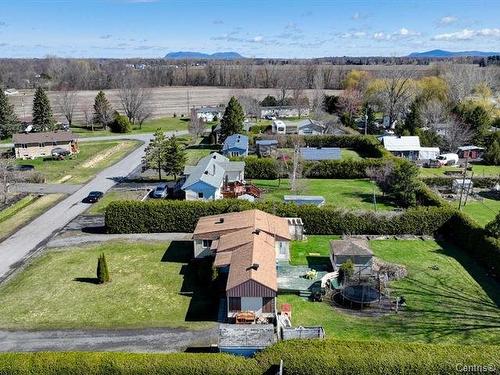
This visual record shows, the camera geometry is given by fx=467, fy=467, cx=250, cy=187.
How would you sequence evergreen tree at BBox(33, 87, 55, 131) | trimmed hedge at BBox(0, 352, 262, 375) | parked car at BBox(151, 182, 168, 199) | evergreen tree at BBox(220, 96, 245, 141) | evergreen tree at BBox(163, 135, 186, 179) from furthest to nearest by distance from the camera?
evergreen tree at BBox(33, 87, 55, 131)
evergreen tree at BBox(220, 96, 245, 141)
evergreen tree at BBox(163, 135, 186, 179)
parked car at BBox(151, 182, 168, 199)
trimmed hedge at BBox(0, 352, 262, 375)

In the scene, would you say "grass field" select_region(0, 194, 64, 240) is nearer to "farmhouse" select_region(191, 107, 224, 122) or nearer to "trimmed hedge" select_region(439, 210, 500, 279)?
"trimmed hedge" select_region(439, 210, 500, 279)

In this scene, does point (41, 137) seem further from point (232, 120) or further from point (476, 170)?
point (476, 170)

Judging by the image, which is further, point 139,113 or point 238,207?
point 139,113

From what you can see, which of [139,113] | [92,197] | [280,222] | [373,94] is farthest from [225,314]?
[373,94]

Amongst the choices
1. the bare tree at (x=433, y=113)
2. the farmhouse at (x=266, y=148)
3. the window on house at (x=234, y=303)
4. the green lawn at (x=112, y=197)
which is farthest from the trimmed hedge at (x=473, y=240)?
the bare tree at (x=433, y=113)

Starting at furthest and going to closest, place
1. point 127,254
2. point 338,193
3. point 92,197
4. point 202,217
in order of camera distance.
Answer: point 338,193 < point 92,197 < point 202,217 < point 127,254

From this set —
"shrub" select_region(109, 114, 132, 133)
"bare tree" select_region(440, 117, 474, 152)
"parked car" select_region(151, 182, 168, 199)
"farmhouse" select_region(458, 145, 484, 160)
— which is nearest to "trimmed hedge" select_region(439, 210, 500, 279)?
"parked car" select_region(151, 182, 168, 199)

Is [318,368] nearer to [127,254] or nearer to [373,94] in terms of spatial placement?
[127,254]
